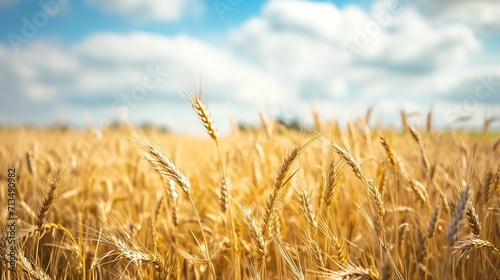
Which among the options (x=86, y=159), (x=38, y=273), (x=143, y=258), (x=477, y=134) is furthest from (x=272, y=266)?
(x=477, y=134)

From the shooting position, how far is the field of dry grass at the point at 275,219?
134cm

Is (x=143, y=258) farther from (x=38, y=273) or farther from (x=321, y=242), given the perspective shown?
(x=321, y=242)

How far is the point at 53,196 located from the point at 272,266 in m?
1.33

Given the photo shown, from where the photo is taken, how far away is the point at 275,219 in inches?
56.1

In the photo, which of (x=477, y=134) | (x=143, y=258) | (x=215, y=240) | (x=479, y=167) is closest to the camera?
(x=143, y=258)

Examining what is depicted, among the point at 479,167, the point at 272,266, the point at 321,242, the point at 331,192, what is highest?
the point at 331,192

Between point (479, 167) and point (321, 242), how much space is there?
4.83ft

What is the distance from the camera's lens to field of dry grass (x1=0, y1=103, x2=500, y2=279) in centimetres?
134

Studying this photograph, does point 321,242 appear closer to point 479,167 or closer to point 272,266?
point 272,266

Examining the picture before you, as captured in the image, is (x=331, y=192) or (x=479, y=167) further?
(x=479, y=167)

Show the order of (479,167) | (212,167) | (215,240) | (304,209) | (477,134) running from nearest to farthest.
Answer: (304,209) → (215,240) → (479,167) → (212,167) → (477,134)

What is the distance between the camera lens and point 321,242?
217 cm

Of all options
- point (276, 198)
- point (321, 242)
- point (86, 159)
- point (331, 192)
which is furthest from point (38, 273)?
point (86, 159)

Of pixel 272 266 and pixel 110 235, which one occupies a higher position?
pixel 110 235
